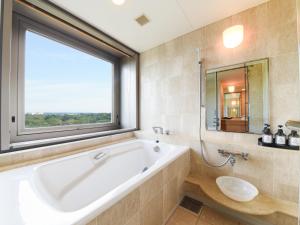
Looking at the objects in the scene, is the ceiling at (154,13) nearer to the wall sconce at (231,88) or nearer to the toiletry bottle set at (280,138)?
the wall sconce at (231,88)

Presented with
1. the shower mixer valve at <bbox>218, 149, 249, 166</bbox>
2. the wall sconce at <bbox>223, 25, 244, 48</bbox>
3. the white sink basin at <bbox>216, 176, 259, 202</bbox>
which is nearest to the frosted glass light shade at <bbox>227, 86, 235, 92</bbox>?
the wall sconce at <bbox>223, 25, 244, 48</bbox>

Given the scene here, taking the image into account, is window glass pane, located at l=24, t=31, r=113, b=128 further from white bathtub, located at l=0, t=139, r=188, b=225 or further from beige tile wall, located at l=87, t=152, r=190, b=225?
beige tile wall, located at l=87, t=152, r=190, b=225

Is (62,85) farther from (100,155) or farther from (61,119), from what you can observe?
(100,155)

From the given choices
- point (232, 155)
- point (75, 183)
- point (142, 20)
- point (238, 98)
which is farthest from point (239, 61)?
point (75, 183)

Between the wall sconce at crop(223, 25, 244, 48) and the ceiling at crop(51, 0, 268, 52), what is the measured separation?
267 millimetres

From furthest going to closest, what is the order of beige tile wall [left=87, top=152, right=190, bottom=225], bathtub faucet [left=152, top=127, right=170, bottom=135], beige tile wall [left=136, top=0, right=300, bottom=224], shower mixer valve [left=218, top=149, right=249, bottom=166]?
bathtub faucet [left=152, top=127, right=170, bottom=135]
shower mixer valve [left=218, top=149, right=249, bottom=166]
beige tile wall [left=136, top=0, right=300, bottom=224]
beige tile wall [left=87, top=152, right=190, bottom=225]

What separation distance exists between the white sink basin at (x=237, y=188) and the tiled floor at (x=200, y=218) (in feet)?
0.89

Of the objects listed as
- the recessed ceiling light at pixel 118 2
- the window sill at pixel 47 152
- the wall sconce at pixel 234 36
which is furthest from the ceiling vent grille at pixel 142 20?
the window sill at pixel 47 152

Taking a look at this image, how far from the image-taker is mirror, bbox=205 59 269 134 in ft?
4.53

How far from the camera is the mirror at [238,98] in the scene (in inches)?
54.4

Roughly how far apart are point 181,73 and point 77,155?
5.65ft

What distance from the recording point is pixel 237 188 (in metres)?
1.39

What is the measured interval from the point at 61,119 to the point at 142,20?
1738 millimetres

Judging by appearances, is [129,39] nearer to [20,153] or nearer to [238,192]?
[20,153]
